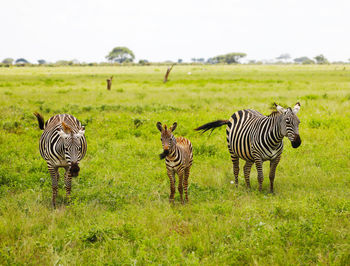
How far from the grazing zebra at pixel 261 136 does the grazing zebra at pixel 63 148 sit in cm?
387

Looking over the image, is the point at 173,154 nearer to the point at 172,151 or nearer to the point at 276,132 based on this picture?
the point at 172,151

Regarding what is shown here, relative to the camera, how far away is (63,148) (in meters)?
6.82

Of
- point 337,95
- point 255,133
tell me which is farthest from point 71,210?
point 337,95

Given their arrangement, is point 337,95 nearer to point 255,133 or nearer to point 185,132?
point 185,132

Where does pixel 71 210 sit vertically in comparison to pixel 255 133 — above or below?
below

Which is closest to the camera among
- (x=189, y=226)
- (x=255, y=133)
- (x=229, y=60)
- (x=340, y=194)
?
(x=189, y=226)

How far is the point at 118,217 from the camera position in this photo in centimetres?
623

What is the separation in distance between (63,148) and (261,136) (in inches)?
175

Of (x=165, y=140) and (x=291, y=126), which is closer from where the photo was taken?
(x=165, y=140)

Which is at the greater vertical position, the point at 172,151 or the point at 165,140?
the point at 165,140

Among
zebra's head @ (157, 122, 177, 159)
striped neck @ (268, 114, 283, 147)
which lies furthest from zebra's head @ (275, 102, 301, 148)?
zebra's head @ (157, 122, 177, 159)

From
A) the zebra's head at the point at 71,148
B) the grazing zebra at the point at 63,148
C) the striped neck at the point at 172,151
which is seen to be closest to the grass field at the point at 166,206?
the grazing zebra at the point at 63,148

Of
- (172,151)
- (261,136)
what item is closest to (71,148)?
(172,151)

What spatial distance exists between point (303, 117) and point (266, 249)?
35.7 feet
